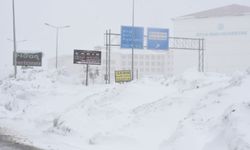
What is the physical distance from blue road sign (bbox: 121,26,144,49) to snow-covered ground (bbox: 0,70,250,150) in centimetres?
2551

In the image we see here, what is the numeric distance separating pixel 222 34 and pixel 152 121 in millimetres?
96010

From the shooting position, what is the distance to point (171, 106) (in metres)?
15.9

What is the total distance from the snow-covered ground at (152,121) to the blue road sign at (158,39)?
27.0 meters

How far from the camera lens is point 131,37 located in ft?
165

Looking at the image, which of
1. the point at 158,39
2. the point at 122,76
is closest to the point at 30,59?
the point at 158,39

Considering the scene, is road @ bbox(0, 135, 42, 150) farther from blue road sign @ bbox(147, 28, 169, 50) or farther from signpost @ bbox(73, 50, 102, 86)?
blue road sign @ bbox(147, 28, 169, 50)

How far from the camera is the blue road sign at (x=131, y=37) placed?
1971 inches

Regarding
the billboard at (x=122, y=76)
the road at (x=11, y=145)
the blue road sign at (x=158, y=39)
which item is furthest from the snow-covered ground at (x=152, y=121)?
the blue road sign at (x=158, y=39)

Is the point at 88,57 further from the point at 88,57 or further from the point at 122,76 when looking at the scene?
the point at 122,76

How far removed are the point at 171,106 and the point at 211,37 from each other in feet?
314

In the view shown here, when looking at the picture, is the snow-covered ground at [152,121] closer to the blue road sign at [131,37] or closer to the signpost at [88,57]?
the signpost at [88,57]

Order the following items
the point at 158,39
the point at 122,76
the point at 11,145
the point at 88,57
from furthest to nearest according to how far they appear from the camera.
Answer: the point at 158,39, the point at 88,57, the point at 122,76, the point at 11,145

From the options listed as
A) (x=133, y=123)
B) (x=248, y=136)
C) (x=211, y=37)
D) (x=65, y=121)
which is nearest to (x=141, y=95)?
(x=65, y=121)

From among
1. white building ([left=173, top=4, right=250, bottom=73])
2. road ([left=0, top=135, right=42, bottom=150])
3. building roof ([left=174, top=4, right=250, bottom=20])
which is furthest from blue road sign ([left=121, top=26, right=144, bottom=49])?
building roof ([left=174, top=4, right=250, bottom=20])
